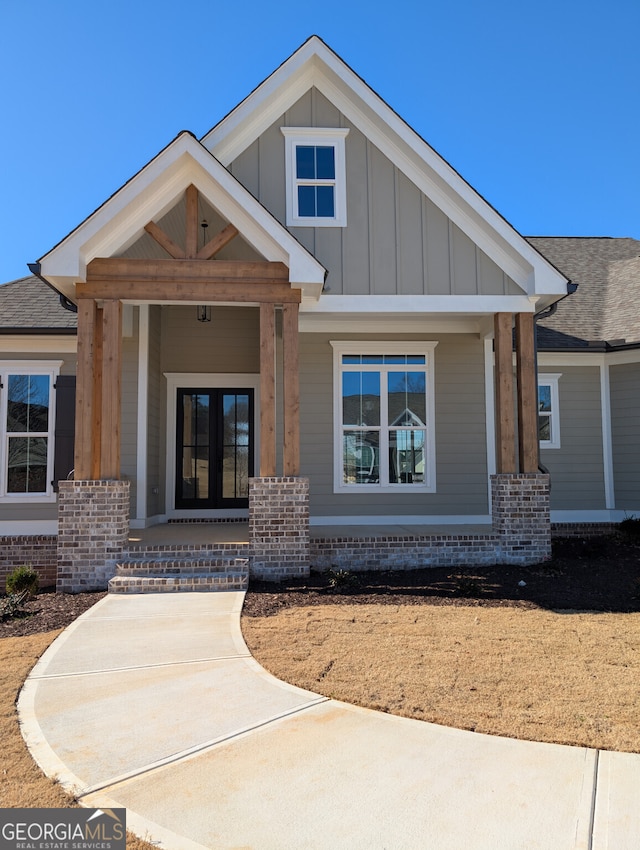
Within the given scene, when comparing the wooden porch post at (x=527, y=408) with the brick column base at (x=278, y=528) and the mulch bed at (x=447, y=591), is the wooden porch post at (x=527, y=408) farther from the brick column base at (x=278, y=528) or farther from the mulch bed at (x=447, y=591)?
the brick column base at (x=278, y=528)

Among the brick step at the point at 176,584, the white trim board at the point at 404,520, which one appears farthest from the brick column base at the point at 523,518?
the brick step at the point at 176,584

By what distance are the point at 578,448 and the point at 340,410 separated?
13.6 feet

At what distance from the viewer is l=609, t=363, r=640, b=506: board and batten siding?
10.5m

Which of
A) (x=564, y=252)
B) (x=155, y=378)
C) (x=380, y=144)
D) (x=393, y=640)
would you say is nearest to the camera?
(x=393, y=640)

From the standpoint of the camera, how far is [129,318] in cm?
978

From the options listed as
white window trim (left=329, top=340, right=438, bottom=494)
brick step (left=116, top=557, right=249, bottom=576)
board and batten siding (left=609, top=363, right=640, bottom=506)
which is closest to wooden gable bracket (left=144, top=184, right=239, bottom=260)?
white window trim (left=329, top=340, right=438, bottom=494)

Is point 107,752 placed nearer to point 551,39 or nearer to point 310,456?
point 310,456

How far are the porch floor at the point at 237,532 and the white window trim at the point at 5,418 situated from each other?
163 cm

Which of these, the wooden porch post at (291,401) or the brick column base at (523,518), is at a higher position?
the wooden porch post at (291,401)

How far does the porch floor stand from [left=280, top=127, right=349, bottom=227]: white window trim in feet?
14.0

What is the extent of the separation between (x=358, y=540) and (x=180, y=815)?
5.66m

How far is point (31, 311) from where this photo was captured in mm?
10352

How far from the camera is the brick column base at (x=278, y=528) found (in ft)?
24.3

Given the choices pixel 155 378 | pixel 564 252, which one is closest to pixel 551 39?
pixel 564 252
